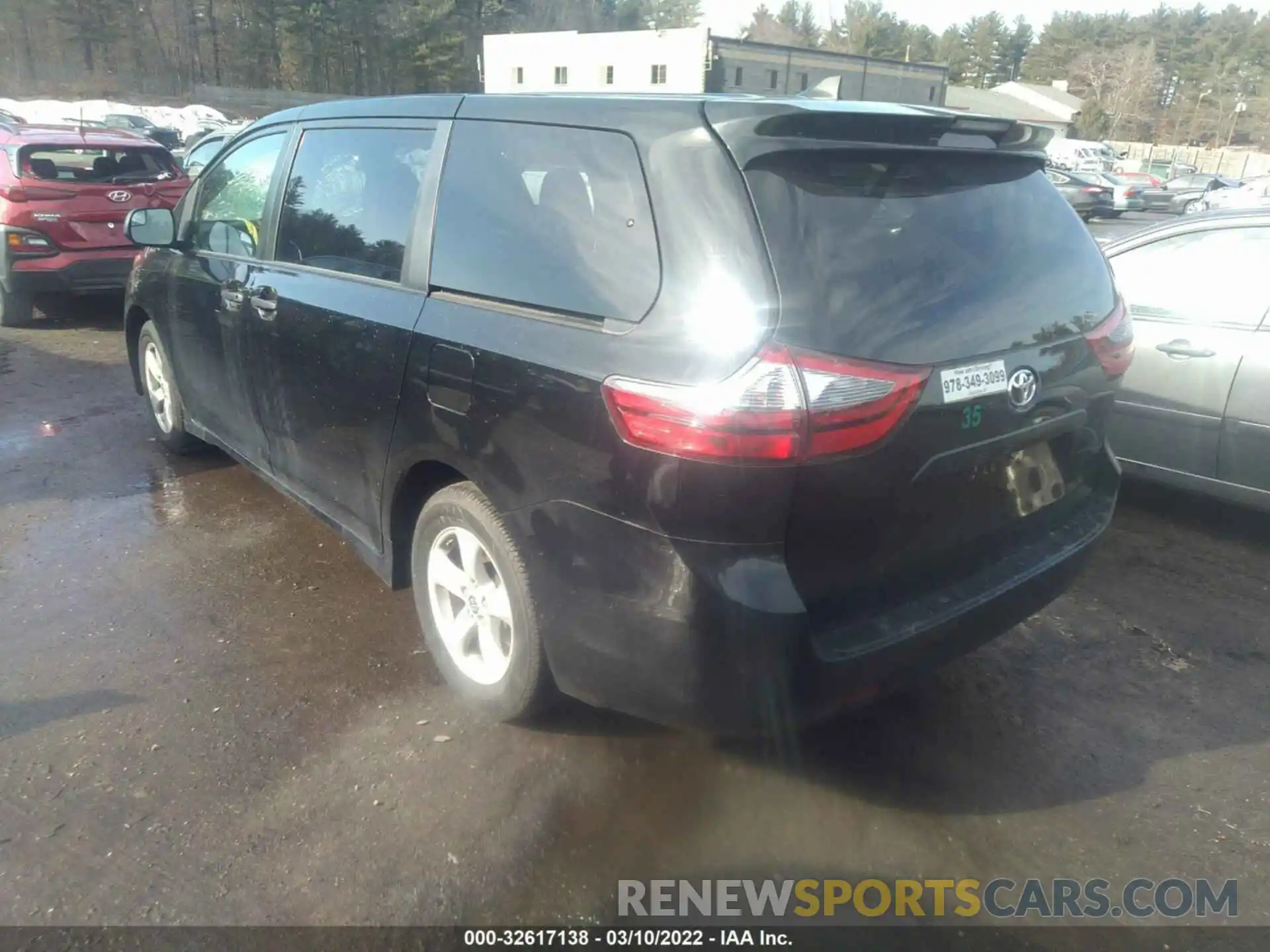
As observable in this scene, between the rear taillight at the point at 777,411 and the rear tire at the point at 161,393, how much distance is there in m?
3.77

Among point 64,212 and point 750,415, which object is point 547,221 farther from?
point 64,212

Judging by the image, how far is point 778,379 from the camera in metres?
2.06

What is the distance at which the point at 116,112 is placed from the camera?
125 feet

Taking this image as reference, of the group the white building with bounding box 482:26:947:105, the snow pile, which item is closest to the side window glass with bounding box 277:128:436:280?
the snow pile

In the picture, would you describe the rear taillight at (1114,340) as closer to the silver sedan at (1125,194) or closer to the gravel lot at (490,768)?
the gravel lot at (490,768)

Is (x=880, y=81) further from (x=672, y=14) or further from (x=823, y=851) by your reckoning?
(x=823, y=851)

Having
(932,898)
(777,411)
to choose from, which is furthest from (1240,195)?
(777,411)

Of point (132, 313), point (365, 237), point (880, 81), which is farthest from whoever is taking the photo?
point (880, 81)

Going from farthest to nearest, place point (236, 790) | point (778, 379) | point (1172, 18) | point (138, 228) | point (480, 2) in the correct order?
point (1172, 18), point (480, 2), point (138, 228), point (236, 790), point (778, 379)

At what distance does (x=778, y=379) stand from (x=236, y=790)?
6.47 ft

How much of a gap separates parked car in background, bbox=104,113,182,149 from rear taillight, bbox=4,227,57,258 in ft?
70.2

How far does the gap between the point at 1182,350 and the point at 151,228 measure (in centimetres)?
505

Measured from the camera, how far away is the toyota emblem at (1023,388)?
243 cm

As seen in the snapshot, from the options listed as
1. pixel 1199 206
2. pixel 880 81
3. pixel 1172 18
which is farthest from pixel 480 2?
pixel 1172 18
